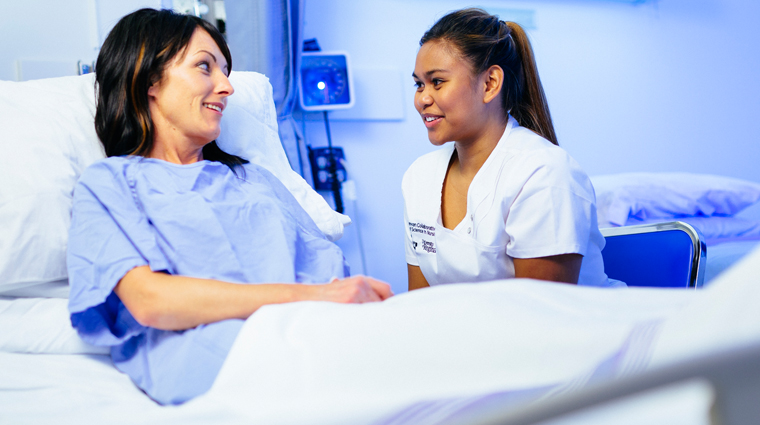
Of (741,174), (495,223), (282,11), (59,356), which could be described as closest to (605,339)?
(495,223)

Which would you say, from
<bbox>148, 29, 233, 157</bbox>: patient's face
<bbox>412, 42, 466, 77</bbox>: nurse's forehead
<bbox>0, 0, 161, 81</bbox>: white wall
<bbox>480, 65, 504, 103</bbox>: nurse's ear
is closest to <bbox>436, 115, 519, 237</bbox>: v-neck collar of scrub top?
<bbox>480, 65, 504, 103</bbox>: nurse's ear

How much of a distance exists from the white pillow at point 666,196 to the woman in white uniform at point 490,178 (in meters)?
0.79

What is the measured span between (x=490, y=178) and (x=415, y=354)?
764mm

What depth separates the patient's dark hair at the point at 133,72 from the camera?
1038 millimetres

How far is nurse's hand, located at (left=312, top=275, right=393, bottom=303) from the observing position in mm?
778

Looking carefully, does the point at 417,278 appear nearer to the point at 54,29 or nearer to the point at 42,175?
the point at 42,175

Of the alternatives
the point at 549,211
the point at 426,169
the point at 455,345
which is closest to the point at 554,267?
the point at 549,211

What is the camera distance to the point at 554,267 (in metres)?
Result: 1.09

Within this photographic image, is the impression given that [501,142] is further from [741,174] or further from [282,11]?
[741,174]

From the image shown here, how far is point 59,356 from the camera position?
854 millimetres

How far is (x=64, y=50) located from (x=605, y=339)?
1608 mm

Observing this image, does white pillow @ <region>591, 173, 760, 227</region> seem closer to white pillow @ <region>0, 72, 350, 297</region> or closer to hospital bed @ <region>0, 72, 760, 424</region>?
white pillow @ <region>0, 72, 350, 297</region>

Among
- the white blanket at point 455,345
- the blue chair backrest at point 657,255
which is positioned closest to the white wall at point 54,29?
the white blanket at point 455,345

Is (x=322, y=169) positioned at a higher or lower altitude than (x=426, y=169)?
lower
